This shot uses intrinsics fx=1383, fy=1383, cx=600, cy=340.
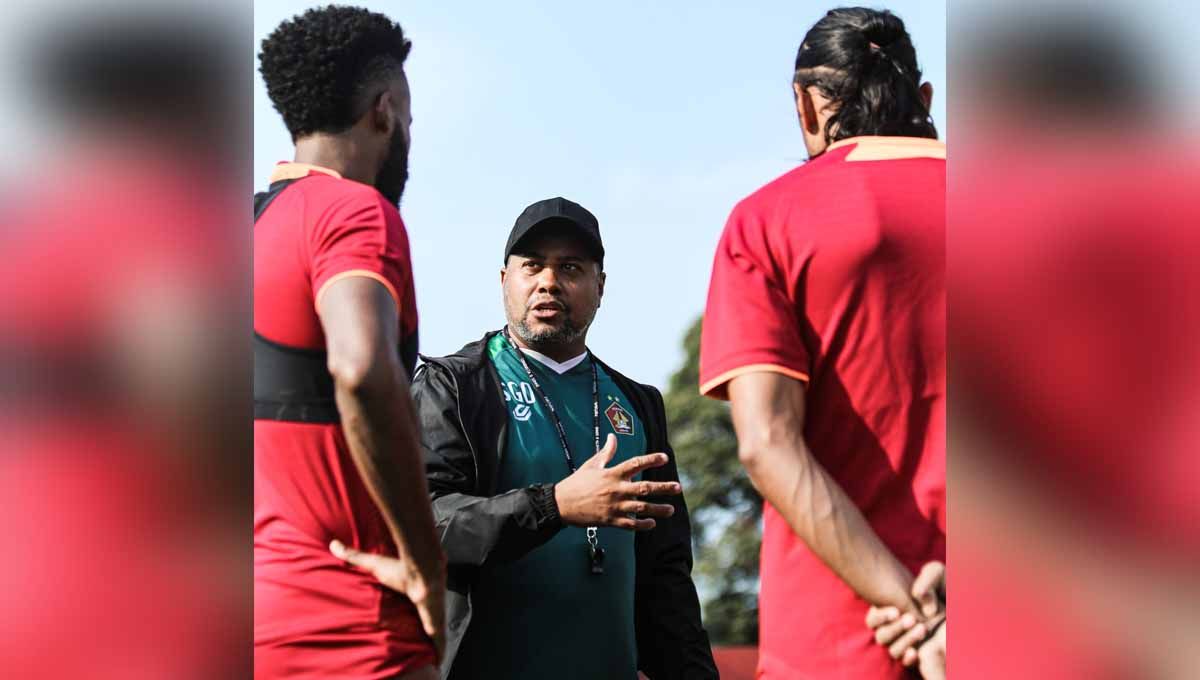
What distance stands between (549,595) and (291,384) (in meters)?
1.20

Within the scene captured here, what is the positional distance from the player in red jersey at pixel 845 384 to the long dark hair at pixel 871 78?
0.02 meters

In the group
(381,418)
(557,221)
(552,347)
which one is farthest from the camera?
(552,347)

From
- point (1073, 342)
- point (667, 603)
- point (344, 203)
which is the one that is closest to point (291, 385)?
point (344, 203)

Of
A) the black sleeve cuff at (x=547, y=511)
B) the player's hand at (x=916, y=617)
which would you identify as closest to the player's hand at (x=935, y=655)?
the player's hand at (x=916, y=617)

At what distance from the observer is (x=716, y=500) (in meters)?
7.43

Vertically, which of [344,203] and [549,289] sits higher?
[344,203]

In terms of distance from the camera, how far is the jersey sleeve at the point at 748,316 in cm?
249

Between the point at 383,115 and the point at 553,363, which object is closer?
the point at 383,115

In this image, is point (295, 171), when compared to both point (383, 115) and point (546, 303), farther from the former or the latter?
point (546, 303)

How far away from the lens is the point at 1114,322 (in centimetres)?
221

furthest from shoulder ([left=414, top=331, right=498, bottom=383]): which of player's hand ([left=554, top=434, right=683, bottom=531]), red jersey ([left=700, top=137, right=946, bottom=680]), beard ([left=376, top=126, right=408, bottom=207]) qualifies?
red jersey ([left=700, top=137, right=946, bottom=680])

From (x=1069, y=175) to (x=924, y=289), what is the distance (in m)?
0.36

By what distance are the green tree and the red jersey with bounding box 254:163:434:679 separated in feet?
4.92

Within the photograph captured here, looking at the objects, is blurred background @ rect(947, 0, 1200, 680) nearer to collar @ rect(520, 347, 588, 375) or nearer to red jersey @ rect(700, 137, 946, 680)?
red jersey @ rect(700, 137, 946, 680)
